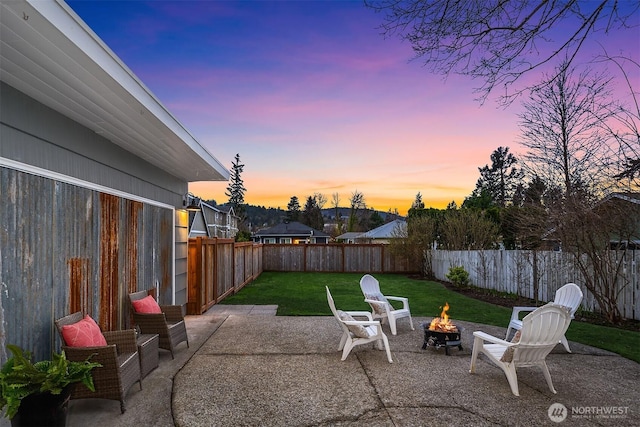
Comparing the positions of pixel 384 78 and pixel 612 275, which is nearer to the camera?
pixel 612 275

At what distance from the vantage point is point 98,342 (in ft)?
12.0

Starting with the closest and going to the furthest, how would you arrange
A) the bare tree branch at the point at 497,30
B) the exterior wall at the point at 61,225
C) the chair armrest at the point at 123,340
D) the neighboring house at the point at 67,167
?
1. the neighboring house at the point at 67,167
2. the bare tree branch at the point at 497,30
3. the exterior wall at the point at 61,225
4. the chair armrest at the point at 123,340

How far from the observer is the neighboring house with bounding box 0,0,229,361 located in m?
2.61

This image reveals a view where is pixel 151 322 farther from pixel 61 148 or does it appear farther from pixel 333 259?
pixel 333 259

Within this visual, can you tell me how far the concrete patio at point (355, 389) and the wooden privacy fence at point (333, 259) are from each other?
39.9 feet

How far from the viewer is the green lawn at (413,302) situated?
603 cm

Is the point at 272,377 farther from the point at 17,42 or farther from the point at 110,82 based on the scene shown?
the point at 17,42

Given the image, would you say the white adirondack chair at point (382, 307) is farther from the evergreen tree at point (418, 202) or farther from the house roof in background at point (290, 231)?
the evergreen tree at point (418, 202)

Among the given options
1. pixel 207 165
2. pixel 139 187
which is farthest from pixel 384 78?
Result: pixel 139 187

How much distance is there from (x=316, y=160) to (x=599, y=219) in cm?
962

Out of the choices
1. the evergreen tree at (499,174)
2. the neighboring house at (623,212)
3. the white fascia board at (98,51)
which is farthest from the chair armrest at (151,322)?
the evergreen tree at (499,174)

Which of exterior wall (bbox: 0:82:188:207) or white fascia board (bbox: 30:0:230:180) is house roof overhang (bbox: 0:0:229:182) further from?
exterior wall (bbox: 0:82:188:207)

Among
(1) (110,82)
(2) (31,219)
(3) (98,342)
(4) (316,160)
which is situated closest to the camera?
(1) (110,82)

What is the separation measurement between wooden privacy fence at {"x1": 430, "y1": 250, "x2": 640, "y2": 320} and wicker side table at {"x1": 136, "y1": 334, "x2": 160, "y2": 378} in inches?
307
